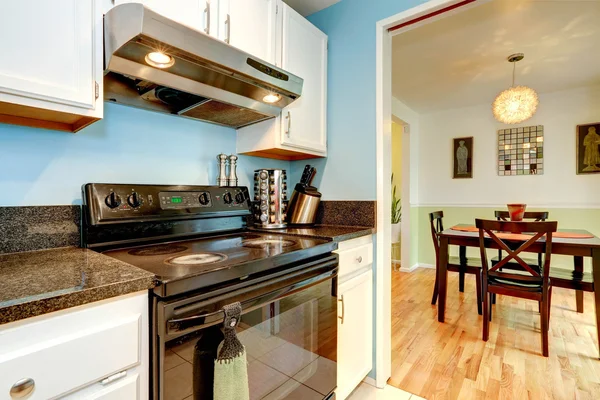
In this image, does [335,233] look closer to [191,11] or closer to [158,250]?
[158,250]

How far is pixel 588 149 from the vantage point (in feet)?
11.1

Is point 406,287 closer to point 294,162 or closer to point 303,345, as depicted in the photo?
point 294,162

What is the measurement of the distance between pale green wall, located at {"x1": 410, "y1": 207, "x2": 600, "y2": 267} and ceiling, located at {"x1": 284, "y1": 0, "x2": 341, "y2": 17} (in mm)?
3212

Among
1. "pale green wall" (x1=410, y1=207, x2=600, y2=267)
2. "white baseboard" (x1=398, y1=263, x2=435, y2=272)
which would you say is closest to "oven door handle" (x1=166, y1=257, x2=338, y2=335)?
"white baseboard" (x1=398, y1=263, x2=435, y2=272)

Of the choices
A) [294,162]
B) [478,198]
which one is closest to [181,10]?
[294,162]

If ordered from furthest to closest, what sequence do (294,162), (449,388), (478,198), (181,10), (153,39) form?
(478,198) < (294,162) < (449,388) < (181,10) < (153,39)

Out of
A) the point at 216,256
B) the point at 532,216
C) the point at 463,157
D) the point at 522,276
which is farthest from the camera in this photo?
the point at 463,157

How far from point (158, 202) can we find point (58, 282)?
64 centimetres

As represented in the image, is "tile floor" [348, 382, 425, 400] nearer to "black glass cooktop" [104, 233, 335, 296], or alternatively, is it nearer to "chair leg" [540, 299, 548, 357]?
"black glass cooktop" [104, 233, 335, 296]

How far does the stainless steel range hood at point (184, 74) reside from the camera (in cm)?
90

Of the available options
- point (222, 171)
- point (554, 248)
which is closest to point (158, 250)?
point (222, 171)

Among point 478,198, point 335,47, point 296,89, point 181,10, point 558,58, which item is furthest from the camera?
point 478,198

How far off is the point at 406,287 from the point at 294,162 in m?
2.32

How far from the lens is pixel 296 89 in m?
1.41
